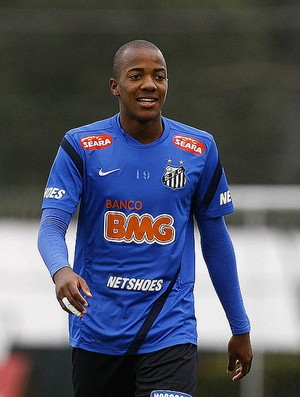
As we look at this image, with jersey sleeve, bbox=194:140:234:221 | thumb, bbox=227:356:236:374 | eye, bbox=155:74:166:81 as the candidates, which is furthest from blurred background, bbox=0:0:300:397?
eye, bbox=155:74:166:81

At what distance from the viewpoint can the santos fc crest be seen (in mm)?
5074

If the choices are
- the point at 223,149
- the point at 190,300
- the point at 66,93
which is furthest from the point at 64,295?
the point at 66,93

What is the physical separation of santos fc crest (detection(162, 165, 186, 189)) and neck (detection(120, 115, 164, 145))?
6.7 inches

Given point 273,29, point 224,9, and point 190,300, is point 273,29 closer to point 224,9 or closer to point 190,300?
point 224,9

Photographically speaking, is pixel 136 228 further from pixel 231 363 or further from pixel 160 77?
pixel 231 363

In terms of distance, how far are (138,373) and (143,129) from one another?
41.7 inches

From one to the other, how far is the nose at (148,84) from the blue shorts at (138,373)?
111cm

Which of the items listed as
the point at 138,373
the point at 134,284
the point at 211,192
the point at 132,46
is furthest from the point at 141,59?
the point at 138,373

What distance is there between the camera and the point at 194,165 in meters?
5.15

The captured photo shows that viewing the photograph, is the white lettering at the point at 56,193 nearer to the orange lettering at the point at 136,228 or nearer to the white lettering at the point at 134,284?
the orange lettering at the point at 136,228

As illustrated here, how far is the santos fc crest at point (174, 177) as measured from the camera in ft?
16.6

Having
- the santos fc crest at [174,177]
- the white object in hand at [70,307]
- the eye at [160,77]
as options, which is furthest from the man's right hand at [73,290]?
the eye at [160,77]

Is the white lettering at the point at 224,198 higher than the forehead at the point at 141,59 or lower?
lower

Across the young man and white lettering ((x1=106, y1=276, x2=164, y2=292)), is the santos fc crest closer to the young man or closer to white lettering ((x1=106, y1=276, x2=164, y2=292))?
the young man
